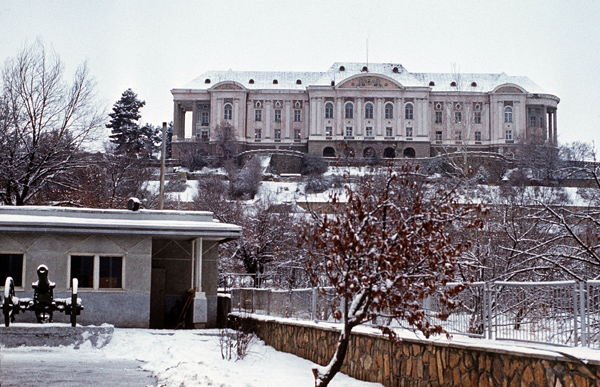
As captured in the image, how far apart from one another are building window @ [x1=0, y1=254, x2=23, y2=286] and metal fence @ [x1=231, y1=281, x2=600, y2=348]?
1133 centimetres

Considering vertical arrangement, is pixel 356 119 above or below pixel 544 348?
above

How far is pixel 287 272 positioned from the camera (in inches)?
1654

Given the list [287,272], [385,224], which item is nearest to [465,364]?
[385,224]

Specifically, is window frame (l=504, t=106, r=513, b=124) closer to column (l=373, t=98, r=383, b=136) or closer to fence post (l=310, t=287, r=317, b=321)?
column (l=373, t=98, r=383, b=136)

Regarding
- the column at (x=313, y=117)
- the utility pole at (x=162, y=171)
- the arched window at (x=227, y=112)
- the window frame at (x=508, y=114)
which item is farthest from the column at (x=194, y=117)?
the utility pole at (x=162, y=171)

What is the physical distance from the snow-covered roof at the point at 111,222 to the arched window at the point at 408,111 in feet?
304

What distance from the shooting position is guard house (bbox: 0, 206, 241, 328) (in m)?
20.2

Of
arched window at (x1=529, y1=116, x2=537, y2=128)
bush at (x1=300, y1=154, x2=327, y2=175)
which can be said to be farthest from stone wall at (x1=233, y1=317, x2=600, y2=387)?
arched window at (x1=529, y1=116, x2=537, y2=128)

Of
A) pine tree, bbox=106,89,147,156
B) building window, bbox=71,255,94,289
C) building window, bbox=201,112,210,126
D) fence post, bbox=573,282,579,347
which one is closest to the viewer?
fence post, bbox=573,282,579,347

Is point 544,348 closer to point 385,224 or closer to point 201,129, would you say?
point 385,224

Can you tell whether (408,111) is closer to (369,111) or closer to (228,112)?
(369,111)

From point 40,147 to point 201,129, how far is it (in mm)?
81079

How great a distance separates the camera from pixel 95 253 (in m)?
20.9

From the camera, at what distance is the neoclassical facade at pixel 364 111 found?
112 metres
